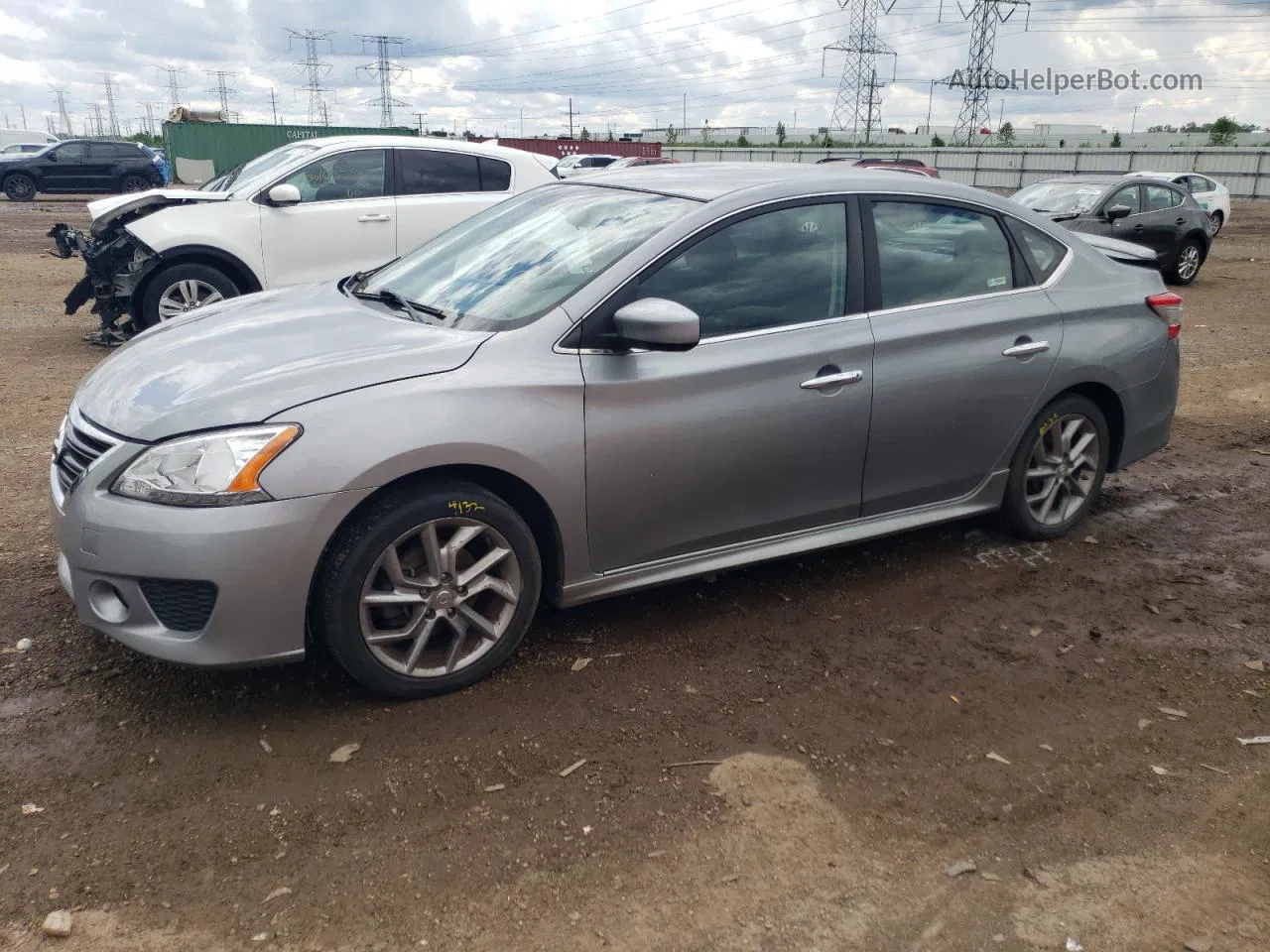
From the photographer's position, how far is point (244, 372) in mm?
3318

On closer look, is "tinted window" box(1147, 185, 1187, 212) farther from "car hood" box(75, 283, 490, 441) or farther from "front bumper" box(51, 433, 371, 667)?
"front bumper" box(51, 433, 371, 667)

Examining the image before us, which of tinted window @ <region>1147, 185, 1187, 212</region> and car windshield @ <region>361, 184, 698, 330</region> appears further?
tinted window @ <region>1147, 185, 1187, 212</region>

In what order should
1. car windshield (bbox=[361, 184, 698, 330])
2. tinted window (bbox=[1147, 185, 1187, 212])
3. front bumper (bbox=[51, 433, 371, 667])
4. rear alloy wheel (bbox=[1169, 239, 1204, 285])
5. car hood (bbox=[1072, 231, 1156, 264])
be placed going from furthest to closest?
rear alloy wheel (bbox=[1169, 239, 1204, 285]) → tinted window (bbox=[1147, 185, 1187, 212]) → car hood (bbox=[1072, 231, 1156, 264]) → car windshield (bbox=[361, 184, 698, 330]) → front bumper (bbox=[51, 433, 371, 667])

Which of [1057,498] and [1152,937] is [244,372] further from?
[1057,498]

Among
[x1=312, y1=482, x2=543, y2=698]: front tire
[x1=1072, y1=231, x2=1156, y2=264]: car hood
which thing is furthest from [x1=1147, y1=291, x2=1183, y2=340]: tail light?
[x1=312, y1=482, x2=543, y2=698]: front tire

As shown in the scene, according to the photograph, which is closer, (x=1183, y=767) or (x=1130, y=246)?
(x=1183, y=767)

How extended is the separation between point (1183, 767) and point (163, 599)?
315cm

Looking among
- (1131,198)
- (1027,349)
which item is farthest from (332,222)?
(1131,198)

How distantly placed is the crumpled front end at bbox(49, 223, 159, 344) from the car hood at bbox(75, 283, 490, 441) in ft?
16.4

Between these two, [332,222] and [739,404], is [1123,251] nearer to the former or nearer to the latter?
[739,404]

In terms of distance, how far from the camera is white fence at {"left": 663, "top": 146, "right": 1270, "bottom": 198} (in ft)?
126

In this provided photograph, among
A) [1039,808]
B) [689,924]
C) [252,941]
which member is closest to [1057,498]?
[1039,808]

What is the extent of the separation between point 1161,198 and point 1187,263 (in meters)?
1.01

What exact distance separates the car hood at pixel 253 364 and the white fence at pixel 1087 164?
1334 inches
